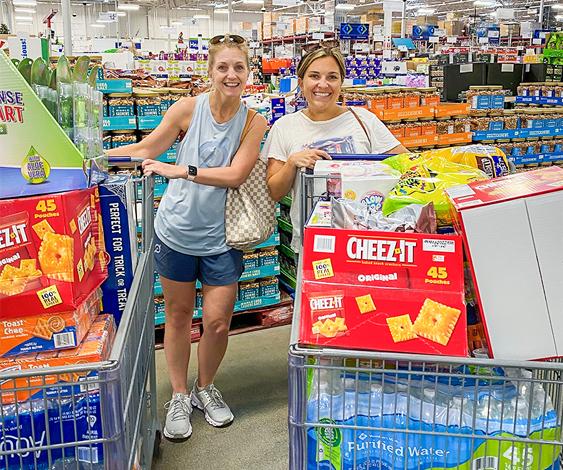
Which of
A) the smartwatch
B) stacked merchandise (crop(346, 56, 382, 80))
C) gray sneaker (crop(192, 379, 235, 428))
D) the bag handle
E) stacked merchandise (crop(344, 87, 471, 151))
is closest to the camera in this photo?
the smartwatch

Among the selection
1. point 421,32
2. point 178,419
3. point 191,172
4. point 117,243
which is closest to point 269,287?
point 178,419

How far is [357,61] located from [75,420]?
9469 mm

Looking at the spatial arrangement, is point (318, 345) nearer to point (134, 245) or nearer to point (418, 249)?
point (418, 249)

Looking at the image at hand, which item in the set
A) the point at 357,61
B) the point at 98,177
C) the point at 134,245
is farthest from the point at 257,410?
the point at 357,61

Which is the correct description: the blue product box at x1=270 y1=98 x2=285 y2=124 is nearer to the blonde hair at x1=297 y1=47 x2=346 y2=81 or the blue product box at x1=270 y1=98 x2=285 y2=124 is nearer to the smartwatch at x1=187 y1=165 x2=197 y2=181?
the blonde hair at x1=297 y1=47 x2=346 y2=81

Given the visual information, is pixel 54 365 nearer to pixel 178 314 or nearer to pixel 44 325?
pixel 44 325

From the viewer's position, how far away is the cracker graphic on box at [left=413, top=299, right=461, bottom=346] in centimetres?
116

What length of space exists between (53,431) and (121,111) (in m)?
2.99

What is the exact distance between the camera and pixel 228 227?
2463mm

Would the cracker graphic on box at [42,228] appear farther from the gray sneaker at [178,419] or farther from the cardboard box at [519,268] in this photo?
the gray sneaker at [178,419]

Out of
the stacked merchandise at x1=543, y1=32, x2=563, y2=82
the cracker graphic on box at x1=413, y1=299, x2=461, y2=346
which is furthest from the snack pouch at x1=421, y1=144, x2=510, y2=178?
the stacked merchandise at x1=543, y1=32, x2=563, y2=82

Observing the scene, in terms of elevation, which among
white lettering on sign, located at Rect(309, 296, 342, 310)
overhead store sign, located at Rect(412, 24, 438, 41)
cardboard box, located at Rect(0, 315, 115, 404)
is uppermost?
overhead store sign, located at Rect(412, 24, 438, 41)

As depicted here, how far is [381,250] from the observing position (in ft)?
4.05

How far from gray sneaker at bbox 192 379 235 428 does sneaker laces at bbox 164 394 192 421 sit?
4.3 inches
